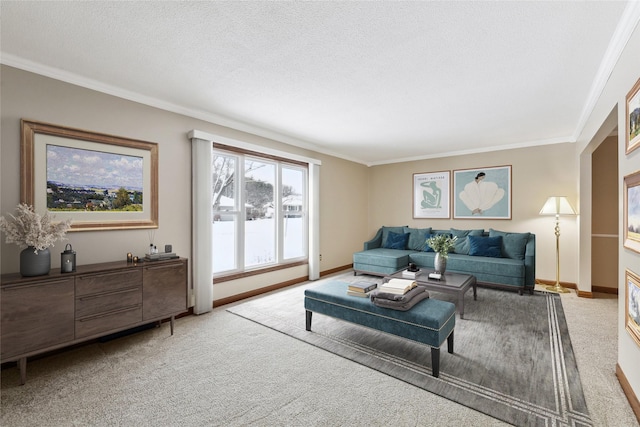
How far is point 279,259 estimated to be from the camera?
5062mm

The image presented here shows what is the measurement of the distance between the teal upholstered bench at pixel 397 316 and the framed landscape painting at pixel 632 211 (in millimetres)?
1306

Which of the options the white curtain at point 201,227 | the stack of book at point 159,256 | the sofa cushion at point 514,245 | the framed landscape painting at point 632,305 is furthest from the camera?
the sofa cushion at point 514,245

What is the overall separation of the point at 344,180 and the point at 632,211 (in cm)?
486

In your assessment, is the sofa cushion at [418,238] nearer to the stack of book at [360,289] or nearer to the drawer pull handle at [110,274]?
the stack of book at [360,289]

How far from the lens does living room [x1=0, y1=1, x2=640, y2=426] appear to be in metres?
2.46

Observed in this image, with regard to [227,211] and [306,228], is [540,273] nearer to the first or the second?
[306,228]

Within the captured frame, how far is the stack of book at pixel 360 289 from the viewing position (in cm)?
291

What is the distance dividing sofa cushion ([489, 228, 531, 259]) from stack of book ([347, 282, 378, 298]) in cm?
329

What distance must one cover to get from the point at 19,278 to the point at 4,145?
3.84ft

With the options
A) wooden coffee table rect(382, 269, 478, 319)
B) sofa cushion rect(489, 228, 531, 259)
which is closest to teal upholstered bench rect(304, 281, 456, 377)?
wooden coffee table rect(382, 269, 478, 319)

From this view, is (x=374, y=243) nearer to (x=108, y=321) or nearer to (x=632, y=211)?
(x=632, y=211)

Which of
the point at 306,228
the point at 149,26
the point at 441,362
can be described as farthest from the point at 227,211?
the point at 441,362

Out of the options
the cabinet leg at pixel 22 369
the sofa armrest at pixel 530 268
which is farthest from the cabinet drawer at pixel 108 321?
the sofa armrest at pixel 530 268

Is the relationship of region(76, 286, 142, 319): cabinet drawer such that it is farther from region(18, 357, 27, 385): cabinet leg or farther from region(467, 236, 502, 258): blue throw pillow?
region(467, 236, 502, 258): blue throw pillow
